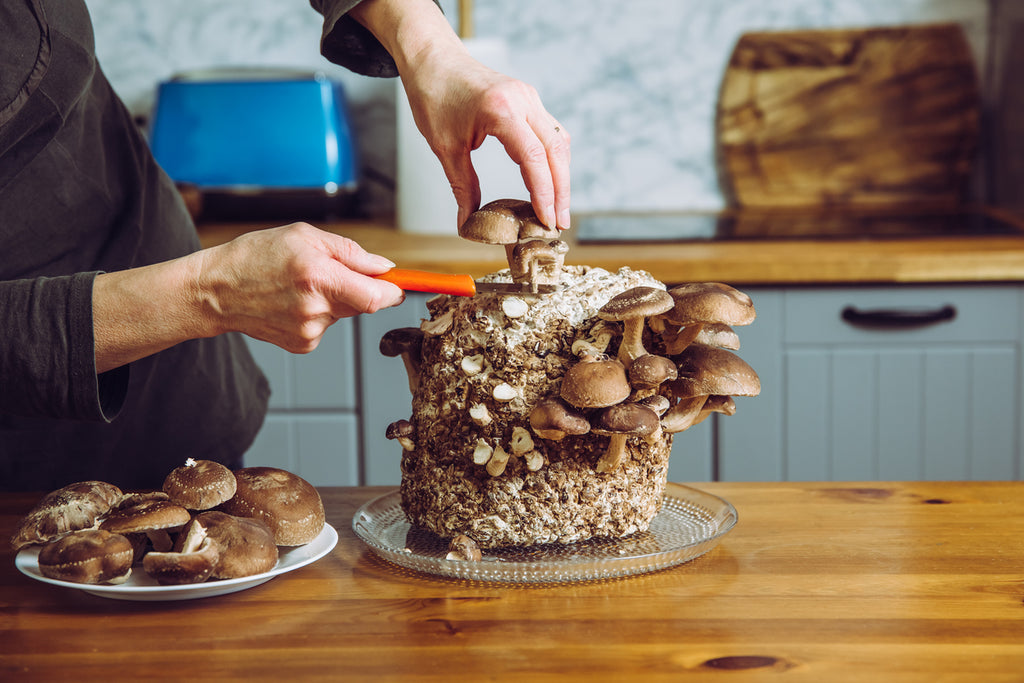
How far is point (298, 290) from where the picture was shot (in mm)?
843

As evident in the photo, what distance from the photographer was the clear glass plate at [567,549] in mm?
830

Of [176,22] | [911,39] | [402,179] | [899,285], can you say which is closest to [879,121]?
[911,39]

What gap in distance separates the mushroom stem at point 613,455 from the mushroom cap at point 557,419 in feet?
0.12

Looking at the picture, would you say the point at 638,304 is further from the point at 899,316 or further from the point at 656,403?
the point at 899,316

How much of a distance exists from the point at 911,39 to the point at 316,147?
1.52m

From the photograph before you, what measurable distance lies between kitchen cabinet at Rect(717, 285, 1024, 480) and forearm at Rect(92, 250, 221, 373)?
4.22ft

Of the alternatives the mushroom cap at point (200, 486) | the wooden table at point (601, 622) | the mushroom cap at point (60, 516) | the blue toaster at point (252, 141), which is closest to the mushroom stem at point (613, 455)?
the wooden table at point (601, 622)

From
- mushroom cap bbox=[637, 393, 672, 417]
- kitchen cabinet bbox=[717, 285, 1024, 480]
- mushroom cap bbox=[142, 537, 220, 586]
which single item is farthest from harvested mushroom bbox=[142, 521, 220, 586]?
kitchen cabinet bbox=[717, 285, 1024, 480]

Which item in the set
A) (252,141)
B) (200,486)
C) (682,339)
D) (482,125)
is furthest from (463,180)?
(252,141)

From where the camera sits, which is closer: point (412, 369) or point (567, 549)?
point (567, 549)

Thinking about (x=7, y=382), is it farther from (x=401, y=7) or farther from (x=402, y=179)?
(x=402, y=179)

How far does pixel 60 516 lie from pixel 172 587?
0.14 meters

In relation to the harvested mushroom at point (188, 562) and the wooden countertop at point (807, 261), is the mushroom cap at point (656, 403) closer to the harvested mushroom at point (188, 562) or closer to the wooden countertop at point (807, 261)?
the harvested mushroom at point (188, 562)

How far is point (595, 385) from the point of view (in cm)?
81
